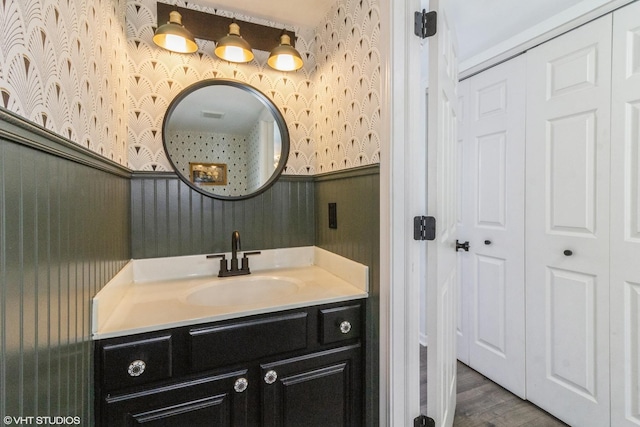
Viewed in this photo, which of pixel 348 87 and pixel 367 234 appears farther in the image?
pixel 348 87

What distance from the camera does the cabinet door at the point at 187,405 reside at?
3.16ft

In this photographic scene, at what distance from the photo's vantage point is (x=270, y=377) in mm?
1153

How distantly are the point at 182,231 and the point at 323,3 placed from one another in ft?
4.74

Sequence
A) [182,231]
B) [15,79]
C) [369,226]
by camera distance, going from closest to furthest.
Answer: [15,79], [369,226], [182,231]

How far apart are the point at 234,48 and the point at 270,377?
1612 millimetres

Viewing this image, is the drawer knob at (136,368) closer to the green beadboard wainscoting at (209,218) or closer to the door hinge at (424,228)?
the green beadboard wainscoting at (209,218)

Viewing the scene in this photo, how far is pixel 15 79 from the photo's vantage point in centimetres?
54

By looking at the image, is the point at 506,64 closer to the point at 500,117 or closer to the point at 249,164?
the point at 500,117

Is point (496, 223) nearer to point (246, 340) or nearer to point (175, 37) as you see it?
point (246, 340)

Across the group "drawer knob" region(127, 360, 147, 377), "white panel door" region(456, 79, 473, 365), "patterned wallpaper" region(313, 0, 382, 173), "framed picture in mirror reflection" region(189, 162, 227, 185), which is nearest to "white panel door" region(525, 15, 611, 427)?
"white panel door" region(456, 79, 473, 365)

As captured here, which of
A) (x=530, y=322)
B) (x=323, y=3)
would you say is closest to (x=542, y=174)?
(x=530, y=322)

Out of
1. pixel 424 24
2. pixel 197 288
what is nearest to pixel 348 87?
pixel 424 24

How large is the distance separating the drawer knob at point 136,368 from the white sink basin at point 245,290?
403 mm

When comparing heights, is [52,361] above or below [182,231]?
below
